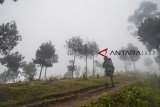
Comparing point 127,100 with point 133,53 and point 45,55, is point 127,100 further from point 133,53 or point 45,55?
point 133,53

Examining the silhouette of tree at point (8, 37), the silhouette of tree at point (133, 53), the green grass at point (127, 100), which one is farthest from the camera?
the silhouette of tree at point (133, 53)

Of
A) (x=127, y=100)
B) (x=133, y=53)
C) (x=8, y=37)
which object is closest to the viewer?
(x=127, y=100)

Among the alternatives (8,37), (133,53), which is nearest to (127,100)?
(8,37)

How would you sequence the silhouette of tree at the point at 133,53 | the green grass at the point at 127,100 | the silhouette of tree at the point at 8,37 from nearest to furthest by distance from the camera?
the green grass at the point at 127,100
the silhouette of tree at the point at 8,37
the silhouette of tree at the point at 133,53

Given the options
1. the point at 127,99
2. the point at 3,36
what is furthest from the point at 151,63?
the point at 127,99

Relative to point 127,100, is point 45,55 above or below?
above

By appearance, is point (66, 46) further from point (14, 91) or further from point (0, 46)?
point (14, 91)

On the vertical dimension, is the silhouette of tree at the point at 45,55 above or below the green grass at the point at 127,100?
above

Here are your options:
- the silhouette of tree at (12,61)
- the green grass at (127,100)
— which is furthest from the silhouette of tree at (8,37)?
the green grass at (127,100)

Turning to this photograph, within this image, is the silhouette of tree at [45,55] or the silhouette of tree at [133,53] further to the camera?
the silhouette of tree at [133,53]

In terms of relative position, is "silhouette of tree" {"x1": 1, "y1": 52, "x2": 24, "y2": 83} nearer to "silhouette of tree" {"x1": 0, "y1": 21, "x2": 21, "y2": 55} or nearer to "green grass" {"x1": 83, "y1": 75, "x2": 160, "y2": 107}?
"silhouette of tree" {"x1": 0, "y1": 21, "x2": 21, "y2": 55}

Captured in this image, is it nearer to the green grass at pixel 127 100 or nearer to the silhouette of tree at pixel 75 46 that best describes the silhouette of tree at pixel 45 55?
the silhouette of tree at pixel 75 46

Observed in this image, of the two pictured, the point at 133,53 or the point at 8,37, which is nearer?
the point at 8,37

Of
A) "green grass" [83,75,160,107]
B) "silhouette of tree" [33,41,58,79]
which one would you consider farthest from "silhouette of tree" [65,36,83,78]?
"green grass" [83,75,160,107]
